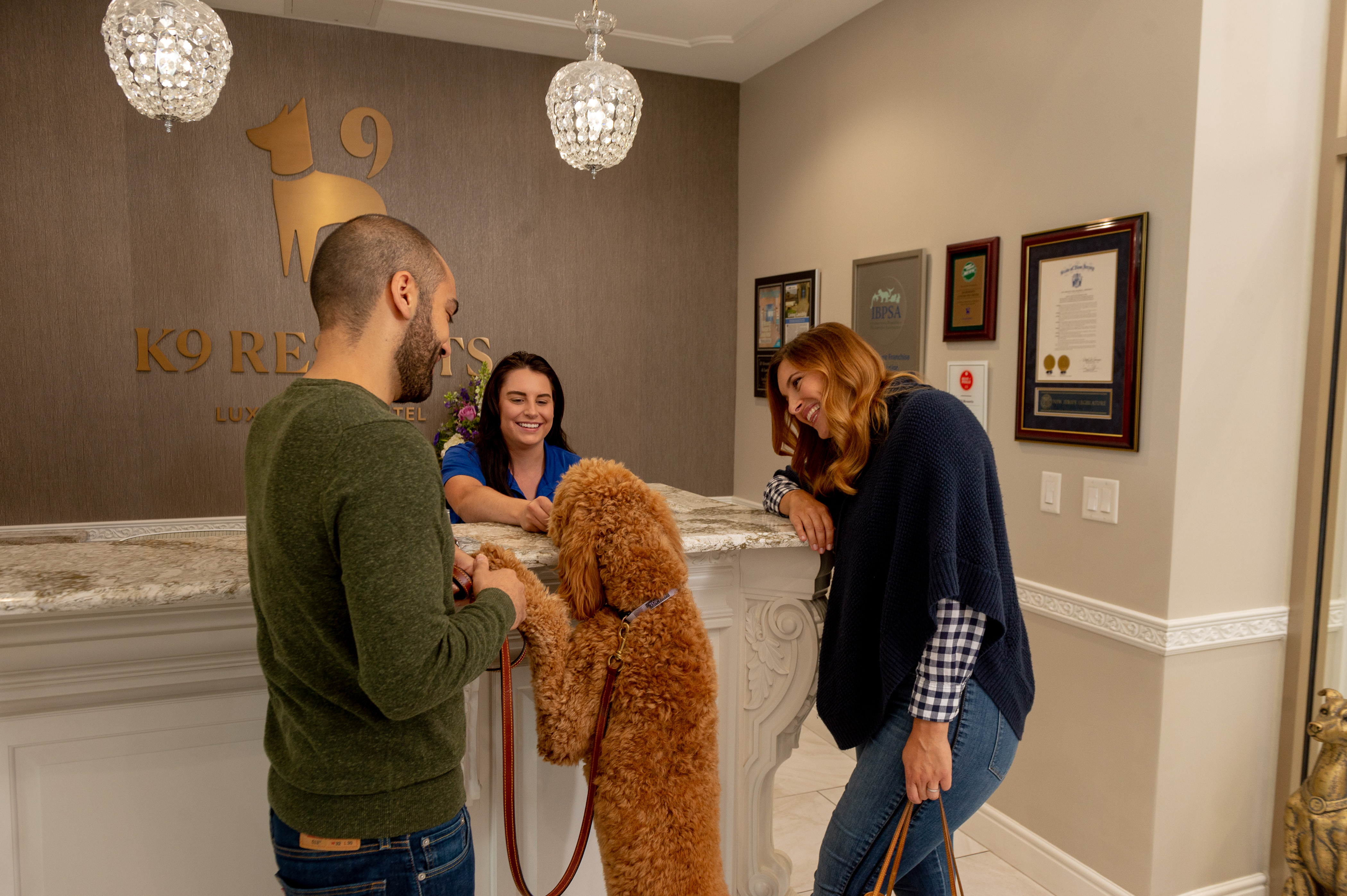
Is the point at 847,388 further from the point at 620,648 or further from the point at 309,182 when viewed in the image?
the point at 309,182

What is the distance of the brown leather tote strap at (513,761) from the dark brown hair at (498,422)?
3.53 ft

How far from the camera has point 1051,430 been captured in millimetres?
2600

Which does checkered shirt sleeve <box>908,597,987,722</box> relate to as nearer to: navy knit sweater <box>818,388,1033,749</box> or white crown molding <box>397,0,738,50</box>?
navy knit sweater <box>818,388,1033,749</box>

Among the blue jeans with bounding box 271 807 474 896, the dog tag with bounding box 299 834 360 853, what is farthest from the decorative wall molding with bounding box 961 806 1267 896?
the dog tag with bounding box 299 834 360 853

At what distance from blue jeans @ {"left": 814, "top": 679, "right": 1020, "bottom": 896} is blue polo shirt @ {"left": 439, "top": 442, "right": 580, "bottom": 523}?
1105 millimetres

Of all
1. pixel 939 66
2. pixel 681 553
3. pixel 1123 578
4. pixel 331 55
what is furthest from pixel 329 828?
pixel 331 55

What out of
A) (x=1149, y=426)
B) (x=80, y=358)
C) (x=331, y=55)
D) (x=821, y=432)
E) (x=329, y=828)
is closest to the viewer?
(x=329, y=828)

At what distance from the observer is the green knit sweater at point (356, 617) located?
36.7 inches

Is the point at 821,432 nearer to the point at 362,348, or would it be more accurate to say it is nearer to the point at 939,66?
the point at 362,348

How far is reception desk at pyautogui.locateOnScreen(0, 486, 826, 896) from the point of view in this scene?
125 centimetres

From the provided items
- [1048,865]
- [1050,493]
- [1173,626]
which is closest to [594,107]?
[1050,493]

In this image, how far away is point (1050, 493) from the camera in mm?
2629

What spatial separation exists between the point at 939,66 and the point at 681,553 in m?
2.37

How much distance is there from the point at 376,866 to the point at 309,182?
321cm
